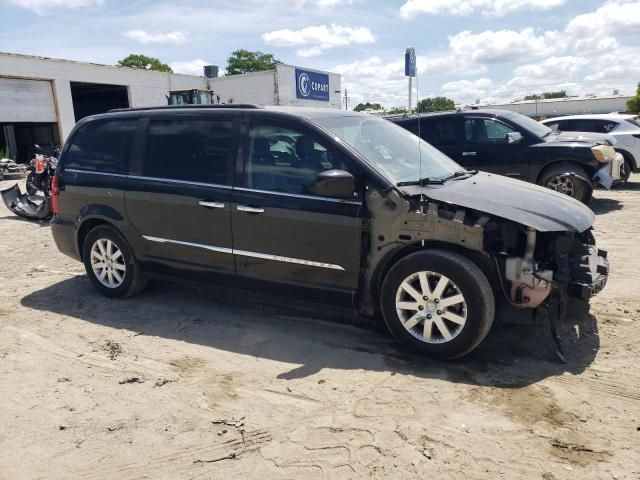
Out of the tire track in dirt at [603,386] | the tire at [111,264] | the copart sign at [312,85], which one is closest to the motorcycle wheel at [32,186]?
the tire at [111,264]

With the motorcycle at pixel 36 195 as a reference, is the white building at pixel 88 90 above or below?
above

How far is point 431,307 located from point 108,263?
133 inches

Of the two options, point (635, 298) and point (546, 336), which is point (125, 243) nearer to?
point (546, 336)

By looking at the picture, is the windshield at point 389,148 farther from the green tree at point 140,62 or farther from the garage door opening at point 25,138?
the green tree at point 140,62

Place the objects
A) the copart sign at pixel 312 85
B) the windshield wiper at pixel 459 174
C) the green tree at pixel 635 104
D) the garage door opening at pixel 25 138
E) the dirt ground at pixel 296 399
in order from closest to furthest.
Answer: the dirt ground at pixel 296 399 → the windshield wiper at pixel 459 174 → the garage door opening at pixel 25 138 → the green tree at pixel 635 104 → the copart sign at pixel 312 85

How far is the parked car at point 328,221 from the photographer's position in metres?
3.80

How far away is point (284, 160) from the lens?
14.5 ft

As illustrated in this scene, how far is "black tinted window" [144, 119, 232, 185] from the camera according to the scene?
185 inches

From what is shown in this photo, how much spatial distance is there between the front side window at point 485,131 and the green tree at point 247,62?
58.0 meters

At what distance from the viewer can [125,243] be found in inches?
210

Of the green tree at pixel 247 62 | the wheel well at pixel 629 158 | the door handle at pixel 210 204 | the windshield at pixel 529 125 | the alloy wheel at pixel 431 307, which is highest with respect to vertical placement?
the green tree at pixel 247 62

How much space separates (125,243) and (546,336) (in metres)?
3.91

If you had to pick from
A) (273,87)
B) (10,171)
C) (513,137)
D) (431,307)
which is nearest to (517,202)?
(431,307)

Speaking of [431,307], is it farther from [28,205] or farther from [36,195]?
[36,195]
